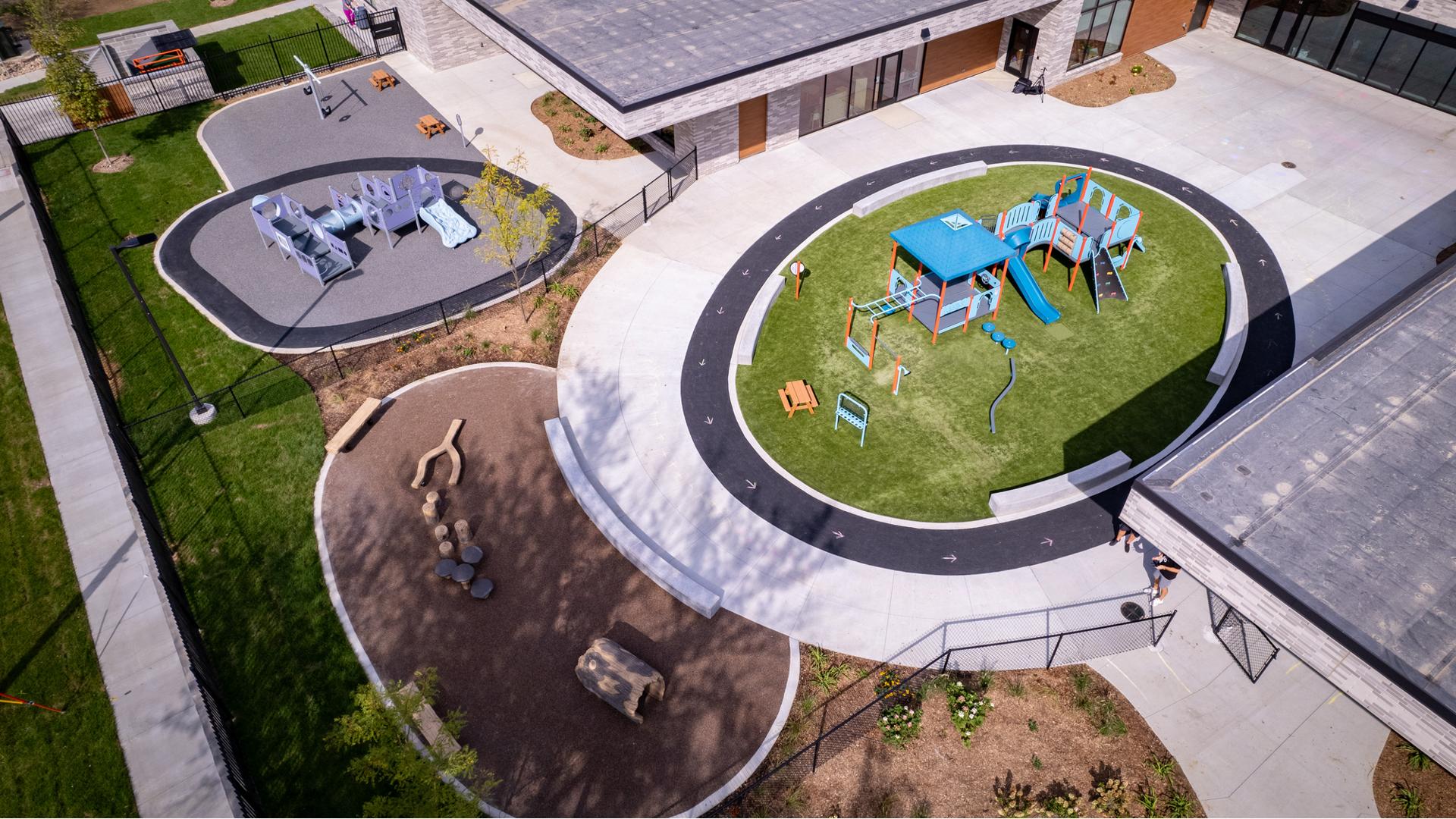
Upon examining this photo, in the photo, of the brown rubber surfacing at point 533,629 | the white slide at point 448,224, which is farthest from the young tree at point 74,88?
the brown rubber surfacing at point 533,629

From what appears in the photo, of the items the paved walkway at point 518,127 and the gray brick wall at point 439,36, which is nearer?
the paved walkway at point 518,127

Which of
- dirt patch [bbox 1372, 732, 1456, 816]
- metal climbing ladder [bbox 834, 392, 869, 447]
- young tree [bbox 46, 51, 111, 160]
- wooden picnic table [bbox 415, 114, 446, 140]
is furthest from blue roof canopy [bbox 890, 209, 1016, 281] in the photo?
young tree [bbox 46, 51, 111, 160]

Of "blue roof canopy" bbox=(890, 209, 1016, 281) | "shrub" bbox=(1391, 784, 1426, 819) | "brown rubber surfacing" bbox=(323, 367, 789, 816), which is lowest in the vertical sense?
"brown rubber surfacing" bbox=(323, 367, 789, 816)

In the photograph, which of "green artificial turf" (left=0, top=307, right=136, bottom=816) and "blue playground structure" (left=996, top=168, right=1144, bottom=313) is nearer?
"green artificial turf" (left=0, top=307, right=136, bottom=816)

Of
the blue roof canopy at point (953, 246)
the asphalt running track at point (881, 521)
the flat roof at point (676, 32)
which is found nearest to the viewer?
the asphalt running track at point (881, 521)

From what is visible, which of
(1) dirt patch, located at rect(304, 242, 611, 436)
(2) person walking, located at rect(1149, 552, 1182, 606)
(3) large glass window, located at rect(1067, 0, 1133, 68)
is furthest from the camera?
(3) large glass window, located at rect(1067, 0, 1133, 68)

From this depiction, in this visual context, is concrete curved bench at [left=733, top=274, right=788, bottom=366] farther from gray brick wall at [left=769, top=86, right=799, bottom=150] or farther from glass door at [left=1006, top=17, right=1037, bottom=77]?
glass door at [left=1006, top=17, right=1037, bottom=77]

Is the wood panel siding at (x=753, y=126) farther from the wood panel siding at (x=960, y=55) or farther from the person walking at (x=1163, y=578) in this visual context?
the person walking at (x=1163, y=578)

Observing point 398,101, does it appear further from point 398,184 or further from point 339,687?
point 339,687
